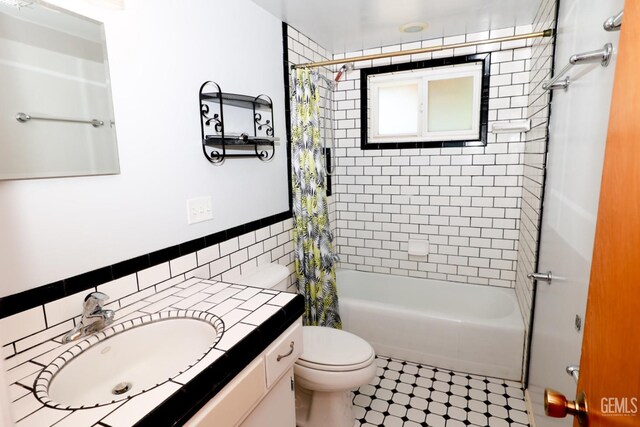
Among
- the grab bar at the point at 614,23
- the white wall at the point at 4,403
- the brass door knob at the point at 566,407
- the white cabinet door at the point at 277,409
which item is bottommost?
the white cabinet door at the point at 277,409

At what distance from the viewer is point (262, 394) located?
3.90ft

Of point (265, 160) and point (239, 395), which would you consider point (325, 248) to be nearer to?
point (265, 160)

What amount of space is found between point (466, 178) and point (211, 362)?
257 centimetres

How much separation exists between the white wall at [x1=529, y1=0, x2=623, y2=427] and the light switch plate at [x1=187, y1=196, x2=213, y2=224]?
1601 millimetres

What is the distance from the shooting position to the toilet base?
1.90 metres

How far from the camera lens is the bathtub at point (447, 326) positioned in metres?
2.38

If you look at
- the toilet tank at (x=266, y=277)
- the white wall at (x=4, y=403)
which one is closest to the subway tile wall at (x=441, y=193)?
the toilet tank at (x=266, y=277)

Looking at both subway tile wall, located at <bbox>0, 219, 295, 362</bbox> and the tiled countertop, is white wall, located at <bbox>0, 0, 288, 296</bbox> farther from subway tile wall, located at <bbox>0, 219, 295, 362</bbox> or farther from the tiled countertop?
the tiled countertop

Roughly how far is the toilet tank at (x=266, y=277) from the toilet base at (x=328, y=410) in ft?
1.96

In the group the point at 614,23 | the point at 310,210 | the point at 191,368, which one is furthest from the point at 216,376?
the point at 310,210

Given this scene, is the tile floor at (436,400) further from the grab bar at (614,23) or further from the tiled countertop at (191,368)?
the grab bar at (614,23)

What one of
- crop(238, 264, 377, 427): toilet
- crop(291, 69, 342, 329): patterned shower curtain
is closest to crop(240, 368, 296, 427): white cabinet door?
crop(238, 264, 377, 427): toilet

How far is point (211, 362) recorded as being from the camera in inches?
37.6

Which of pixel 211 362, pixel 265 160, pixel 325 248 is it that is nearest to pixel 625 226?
pixel 211 362
